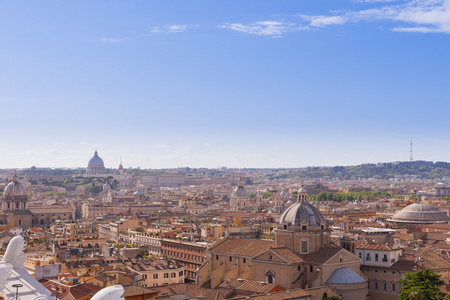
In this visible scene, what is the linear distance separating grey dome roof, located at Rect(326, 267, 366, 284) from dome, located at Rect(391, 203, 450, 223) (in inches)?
1901

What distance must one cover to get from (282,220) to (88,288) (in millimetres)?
14104

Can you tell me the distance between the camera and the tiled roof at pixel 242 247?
43156 millimetres

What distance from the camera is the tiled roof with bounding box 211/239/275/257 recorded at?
43.2 meters

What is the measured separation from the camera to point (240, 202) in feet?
443

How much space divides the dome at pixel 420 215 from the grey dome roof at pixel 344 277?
4829cm

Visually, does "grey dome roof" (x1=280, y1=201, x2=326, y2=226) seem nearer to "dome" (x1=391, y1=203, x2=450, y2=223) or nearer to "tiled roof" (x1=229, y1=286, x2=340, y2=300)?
"tiled roof" (x1=229, y1=286, x2=340, y2=300)

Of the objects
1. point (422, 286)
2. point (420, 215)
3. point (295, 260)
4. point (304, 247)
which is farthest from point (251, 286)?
point (420, 215)

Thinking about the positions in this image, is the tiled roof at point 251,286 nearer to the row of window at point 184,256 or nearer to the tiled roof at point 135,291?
the tiled roof at point 135,291

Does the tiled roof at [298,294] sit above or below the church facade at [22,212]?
below

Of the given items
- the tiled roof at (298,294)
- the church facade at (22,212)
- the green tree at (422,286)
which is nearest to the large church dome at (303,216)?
the tiled roof at (298,294)

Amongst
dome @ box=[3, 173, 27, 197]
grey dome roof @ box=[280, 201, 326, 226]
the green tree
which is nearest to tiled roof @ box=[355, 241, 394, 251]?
grey dome roof @ box=[280, 201, 326, 226]

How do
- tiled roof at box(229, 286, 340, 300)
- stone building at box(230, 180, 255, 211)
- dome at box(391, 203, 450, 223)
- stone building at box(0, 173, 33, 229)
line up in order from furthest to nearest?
1. stone building at box(230, 180, 255, 211)
2. stone building at box(0, 173, 33, 229)
3. dome at box(391, 203, 450, 223)
4. tiled roof at box(229, 286, 340, 300)

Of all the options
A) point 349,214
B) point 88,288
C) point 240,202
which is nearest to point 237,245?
point 88,288

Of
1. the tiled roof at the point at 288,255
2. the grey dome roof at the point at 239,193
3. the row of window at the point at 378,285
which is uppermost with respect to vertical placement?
the grey dome roof at the point at 239,193
